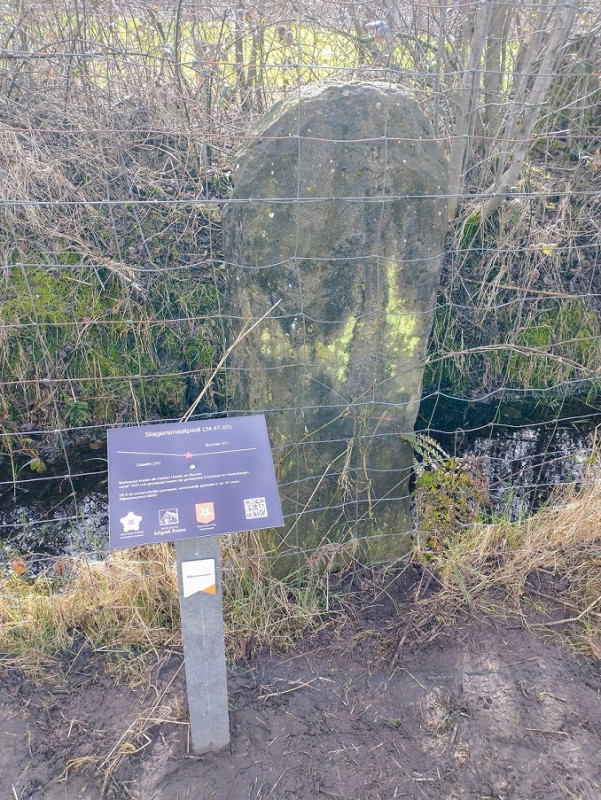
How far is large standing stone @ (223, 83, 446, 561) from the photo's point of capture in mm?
2373

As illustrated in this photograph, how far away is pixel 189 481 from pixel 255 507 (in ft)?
0.69

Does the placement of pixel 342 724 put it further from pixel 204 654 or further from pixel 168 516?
pixel 168 516

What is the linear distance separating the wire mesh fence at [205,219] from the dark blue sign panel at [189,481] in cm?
237

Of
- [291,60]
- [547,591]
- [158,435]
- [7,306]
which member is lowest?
[547,591]

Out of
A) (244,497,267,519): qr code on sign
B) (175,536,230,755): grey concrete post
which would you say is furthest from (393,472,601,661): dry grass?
(244,497,267,519): qr code on sign

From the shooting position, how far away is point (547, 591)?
282 centimetres

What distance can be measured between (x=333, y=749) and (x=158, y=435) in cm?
131

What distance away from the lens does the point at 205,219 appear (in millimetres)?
4898

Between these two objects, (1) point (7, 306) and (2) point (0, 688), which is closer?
(2) point (0, 688)

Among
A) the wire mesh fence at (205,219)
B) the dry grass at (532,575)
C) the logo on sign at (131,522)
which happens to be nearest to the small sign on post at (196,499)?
the logo on sign at (131,522)

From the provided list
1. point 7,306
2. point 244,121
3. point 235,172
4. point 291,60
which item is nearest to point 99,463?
point 7,306

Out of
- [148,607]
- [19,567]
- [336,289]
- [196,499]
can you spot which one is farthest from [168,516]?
[19,567]

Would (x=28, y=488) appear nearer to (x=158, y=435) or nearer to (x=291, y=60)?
(x=158, y=435)

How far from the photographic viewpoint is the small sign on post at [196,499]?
67.1 inches
